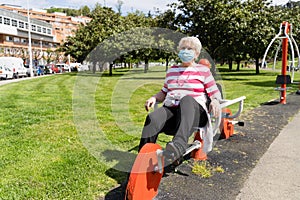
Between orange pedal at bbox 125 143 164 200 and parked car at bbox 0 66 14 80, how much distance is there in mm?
26996

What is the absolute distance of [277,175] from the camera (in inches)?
149

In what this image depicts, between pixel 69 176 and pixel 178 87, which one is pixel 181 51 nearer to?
pixel 178 87

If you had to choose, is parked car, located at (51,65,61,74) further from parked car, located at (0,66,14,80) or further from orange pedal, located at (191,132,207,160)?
orange pedal, located at (191,132,207,160)

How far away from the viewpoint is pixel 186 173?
12.4 feet

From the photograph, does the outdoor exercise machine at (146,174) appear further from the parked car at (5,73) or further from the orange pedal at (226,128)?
the parked car at (5,73)

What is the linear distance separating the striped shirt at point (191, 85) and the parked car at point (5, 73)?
26445 millimetres

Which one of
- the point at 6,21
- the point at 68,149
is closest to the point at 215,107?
the point at 68,149

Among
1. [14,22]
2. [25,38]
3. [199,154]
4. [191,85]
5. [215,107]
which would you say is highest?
[14,22]

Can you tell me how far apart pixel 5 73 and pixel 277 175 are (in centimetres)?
2773

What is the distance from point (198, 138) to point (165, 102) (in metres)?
0.61

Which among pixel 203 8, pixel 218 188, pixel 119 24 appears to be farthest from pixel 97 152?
pixel 119 24

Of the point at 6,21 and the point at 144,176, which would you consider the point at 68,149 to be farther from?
the point at 6,21

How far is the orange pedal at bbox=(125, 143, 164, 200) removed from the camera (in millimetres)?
2768

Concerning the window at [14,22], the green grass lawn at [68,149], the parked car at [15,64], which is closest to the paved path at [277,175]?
the green grass lawn at [68,149]
